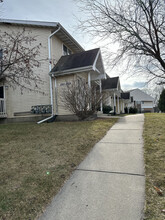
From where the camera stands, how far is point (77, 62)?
393 inches

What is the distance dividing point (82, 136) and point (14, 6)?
26.3 feet

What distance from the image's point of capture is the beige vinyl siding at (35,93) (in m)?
10.4

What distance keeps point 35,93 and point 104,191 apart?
9.46 metres

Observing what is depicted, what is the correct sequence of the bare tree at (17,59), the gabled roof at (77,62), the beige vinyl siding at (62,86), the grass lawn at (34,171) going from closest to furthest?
1. the grass lawn at (34,171)
2. the bare tree at (17,59)
3. the gabled roof at (77,62)
4. the beige vinyl siding at (62,86)

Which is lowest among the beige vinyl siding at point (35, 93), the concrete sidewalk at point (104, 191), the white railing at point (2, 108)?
the concrete sidewalk at point (104, 191)

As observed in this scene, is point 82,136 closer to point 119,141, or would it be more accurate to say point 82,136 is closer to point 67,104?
point 119,141

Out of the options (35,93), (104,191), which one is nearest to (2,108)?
(35,93)

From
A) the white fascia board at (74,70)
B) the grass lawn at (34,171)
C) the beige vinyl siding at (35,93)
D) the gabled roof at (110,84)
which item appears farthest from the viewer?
the gabled roof at (110,84)

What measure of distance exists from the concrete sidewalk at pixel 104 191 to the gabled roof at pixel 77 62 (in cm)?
697

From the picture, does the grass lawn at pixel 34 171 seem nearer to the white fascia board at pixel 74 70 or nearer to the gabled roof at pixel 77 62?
the white fascia board at pixel 74 70

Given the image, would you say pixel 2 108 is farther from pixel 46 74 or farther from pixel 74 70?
pixel 74 70

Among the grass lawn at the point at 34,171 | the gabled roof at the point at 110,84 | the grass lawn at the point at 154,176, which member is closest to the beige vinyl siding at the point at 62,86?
the grass lawn at the point at 34,171

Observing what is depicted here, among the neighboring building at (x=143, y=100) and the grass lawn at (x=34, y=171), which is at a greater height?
the neighboring building at (x=143, y=100)

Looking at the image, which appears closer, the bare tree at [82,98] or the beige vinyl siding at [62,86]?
the bare tree at [82,98]
